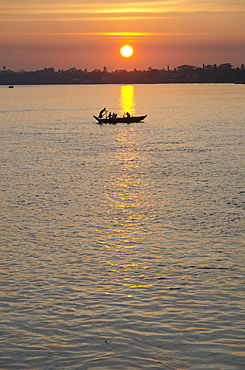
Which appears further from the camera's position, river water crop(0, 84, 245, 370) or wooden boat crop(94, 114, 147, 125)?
wooden boat crop(94, 114, 147, 125)

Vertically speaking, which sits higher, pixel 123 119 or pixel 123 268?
pixel 123 119

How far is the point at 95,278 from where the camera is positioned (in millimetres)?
22688

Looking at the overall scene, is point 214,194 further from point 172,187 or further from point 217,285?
point 217,285

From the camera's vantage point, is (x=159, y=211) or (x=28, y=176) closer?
(x=159, y=211)

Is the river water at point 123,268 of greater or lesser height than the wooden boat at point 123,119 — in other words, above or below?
below

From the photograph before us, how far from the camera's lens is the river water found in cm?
1670

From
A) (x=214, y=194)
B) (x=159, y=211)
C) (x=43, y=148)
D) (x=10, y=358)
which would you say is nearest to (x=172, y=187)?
(x=214, y=194)

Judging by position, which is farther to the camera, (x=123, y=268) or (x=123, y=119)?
(x=123, y=119)

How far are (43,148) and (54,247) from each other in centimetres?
4869

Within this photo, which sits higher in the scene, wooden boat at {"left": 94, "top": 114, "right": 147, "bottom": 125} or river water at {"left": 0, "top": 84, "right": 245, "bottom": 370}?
wooden boat at {"left": 94, "top": 114, "right": 147, "bottom": 125}

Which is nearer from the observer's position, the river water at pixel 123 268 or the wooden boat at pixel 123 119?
the river water at pixel 123 268

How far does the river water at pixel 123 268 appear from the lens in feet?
54.8

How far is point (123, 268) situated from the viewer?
944 inches

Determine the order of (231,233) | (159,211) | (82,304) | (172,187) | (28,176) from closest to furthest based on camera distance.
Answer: (82,304) < (231,233) < (159,211) < (172,187) < (28,176)
